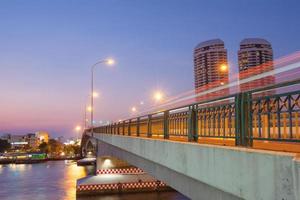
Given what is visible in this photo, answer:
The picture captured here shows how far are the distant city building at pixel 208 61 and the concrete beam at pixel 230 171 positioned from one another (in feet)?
149

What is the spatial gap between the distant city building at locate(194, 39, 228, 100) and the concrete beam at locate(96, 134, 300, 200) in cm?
4553

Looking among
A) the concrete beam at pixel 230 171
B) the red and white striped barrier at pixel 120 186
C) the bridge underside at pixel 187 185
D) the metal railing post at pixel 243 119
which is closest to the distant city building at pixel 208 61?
the red and white striped barrier at pixel 120 186

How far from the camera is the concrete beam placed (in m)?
4.69

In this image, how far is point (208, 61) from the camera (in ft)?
189

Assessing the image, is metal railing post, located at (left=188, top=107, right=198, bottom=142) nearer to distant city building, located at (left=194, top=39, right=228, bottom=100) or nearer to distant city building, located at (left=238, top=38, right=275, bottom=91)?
distant city building, located at (left=238, top=38, right=275, bottom=91)

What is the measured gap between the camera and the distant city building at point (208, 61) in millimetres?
56781

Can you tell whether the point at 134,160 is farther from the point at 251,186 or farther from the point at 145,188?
the point at 145,188

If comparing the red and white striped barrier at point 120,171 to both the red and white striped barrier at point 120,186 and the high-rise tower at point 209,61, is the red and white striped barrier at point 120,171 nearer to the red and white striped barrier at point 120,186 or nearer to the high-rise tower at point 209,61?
the red and white striped barrier at point 120,186

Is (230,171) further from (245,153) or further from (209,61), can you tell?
(209,61)

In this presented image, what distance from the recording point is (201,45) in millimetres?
63156

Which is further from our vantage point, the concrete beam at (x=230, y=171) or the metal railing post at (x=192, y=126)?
the metal railing post at (x=192, y=126)

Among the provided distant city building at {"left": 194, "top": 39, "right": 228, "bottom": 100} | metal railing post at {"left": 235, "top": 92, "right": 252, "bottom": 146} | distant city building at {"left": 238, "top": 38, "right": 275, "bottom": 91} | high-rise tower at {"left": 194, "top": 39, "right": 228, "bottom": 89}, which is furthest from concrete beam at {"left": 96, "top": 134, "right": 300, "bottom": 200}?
high-rise tower at {"left": 194, "top": 39, "right": 228, "bottom": 89}

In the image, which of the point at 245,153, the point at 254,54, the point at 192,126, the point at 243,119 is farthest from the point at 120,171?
the point at 245,153

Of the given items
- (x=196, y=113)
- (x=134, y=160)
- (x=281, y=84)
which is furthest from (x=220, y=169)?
(x=134, y=160)
